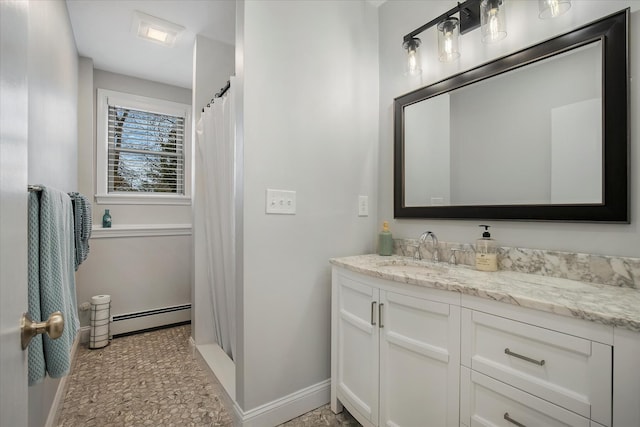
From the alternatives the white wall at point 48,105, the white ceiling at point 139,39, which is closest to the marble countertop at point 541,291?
the white wall at point 48,105

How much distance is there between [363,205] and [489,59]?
3.42ft

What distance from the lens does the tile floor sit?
1659mm

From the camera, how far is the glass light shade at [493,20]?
138cm

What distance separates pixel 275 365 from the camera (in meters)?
1.62

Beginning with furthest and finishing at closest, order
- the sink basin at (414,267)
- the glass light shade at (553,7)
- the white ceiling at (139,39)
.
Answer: the white ceiling at (139,39) → the sink basin at (414,267) → the glass light shade at (553,7)

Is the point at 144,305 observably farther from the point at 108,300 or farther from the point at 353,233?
the point at 353,233

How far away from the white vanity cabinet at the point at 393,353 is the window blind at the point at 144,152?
252 centimetres

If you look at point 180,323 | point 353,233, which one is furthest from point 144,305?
point 353,233

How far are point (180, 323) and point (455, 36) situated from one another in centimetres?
338

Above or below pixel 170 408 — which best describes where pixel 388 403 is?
above

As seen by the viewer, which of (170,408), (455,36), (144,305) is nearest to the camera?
(455,36)

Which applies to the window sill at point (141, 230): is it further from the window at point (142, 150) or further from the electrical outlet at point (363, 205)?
the electrical outlet at point (363, 205)

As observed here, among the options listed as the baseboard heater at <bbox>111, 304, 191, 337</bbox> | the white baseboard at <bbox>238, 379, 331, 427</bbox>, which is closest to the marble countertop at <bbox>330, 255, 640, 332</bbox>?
the white baseboard at <bbox>238, 379, 331, 427</bbox>

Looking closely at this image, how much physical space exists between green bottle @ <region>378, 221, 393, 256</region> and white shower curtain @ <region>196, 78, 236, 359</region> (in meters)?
0.95
